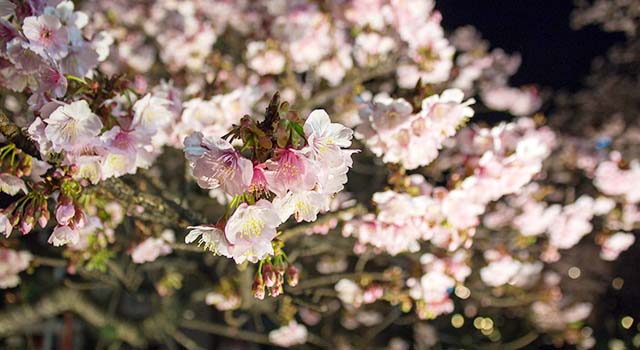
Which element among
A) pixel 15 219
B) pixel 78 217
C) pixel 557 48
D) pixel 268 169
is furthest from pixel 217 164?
pixel 557 48

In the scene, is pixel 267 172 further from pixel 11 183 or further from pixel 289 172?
pixel 11 183

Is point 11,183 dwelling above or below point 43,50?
below

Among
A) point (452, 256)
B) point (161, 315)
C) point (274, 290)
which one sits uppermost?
point (274, 290)

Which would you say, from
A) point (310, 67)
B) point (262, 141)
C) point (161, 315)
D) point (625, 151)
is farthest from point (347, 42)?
point (625, 151)

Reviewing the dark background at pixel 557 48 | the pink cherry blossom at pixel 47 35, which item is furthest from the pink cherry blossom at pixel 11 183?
the dark background at pixel 557 48

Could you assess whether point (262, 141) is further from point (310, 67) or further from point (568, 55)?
point (568, 55)

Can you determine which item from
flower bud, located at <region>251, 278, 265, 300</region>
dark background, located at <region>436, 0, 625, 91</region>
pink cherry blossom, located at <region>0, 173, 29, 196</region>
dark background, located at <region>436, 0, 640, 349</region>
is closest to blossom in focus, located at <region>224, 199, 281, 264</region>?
flower bud, located at <region>251, 278, 265, 300</region>

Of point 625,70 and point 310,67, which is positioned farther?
point 625,70

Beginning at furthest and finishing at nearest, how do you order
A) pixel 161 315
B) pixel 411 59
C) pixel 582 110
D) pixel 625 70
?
pixel 582 110 → pixel 625 70 → pixel 161 315 → pixel 411 59

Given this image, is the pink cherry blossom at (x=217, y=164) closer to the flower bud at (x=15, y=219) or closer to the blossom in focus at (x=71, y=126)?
the blossom in focus at (x=71, y=126)

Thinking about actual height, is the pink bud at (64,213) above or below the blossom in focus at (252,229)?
below

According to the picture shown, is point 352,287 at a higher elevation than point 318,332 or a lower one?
higher
